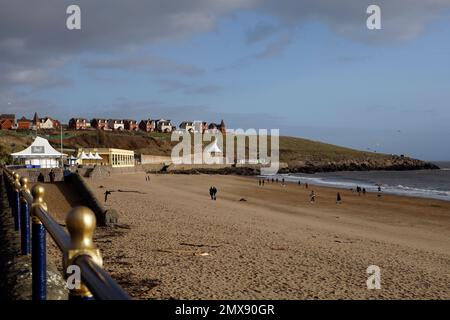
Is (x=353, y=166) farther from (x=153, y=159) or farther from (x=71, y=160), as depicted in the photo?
(x=71, y=160)

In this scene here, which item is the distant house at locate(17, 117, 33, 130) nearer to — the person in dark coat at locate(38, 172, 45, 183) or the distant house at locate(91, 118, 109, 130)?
the distant house at locate(91, 118, 109, 130)

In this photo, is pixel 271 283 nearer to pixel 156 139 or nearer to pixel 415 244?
pixel 415 244

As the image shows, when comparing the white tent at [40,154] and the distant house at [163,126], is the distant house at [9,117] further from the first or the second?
the white tent at [40,154]

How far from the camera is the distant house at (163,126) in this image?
616 ft

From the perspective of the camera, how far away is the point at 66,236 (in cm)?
225

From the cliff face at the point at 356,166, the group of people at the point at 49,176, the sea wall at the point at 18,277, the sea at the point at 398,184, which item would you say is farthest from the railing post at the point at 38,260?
the cliff face at the point at 356,166

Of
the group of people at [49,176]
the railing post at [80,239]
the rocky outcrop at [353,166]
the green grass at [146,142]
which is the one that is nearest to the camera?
the railing post at [80,239]

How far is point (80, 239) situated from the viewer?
1.85 meters

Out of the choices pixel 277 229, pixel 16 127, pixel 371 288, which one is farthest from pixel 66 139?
pixel 371 288

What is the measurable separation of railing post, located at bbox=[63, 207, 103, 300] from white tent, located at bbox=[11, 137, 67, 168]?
47.4 metres

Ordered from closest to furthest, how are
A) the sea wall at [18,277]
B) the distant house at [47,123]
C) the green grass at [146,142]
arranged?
1. the sea wall at [18,277]
2. the green grass at [146,142]
3. the distant house at [47,123]

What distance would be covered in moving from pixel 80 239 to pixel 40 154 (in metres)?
48.7

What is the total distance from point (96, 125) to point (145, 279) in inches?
6584

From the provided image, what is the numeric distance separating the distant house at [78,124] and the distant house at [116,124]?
1012 centimetres
